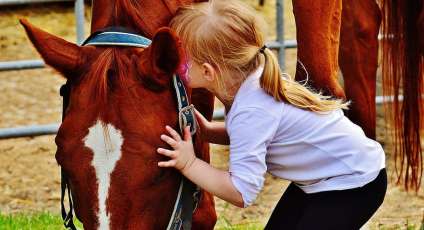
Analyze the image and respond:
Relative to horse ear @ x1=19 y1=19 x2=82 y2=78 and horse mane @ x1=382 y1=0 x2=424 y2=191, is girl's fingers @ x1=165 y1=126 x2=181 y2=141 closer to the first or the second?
horse ear @ x1=19 y1=19 x2=82 y2=78

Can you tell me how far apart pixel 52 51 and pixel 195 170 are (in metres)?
0.46

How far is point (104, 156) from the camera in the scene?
7.73 feet

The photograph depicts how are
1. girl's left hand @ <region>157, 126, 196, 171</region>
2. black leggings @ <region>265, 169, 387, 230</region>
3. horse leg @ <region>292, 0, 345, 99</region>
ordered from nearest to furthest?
girl's left hand @ <region>157, 126, 196, 171</region>
black leggings @ <region>265, 169, 387, 230</region>
horse leg @ <region>292, 0, 345, 99</region>

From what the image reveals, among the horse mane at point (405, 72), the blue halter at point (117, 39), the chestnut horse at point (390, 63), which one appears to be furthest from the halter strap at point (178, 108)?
the horse mane at point (405, 72)

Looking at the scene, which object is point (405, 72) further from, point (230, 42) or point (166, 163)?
point (166, 163)

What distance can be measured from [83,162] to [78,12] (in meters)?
2.97

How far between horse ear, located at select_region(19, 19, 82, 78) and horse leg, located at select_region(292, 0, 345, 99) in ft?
3.06

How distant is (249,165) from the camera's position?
2508mm

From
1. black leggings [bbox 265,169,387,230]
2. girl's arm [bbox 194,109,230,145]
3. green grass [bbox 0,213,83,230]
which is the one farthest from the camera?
green grass [bbox 0,213,83,230]

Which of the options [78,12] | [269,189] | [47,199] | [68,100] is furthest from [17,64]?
[68,100]

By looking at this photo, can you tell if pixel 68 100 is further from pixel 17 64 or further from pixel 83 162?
pixel 17 64

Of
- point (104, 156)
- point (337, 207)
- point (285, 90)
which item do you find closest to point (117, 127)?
point (104, 156)

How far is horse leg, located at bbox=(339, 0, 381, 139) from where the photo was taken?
380 cm

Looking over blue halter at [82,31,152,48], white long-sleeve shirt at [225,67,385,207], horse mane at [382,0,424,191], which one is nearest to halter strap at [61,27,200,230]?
blue halter at [82,31,152,48]
